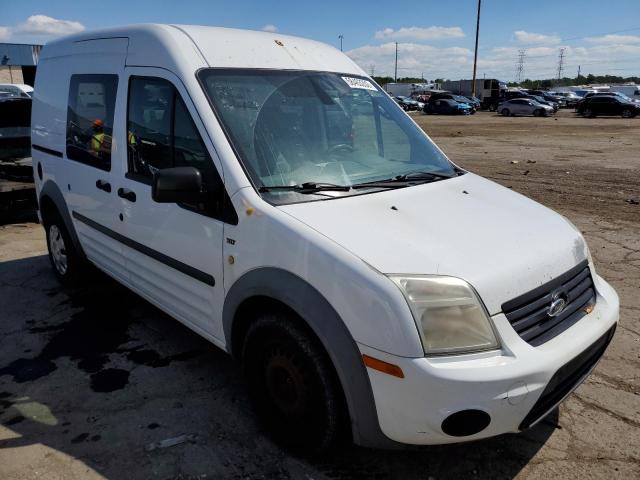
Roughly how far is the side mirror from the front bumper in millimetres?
1148

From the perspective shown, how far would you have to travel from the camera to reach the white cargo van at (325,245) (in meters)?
2.10

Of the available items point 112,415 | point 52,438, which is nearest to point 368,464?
point 112,415

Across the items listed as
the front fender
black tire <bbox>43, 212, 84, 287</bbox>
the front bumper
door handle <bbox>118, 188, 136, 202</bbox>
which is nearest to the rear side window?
door handle <bbox>118, 188, 136, 202</bbox>

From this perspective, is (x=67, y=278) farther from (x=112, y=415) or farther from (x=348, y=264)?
(x=348, y=264)

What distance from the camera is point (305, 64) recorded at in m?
3.35

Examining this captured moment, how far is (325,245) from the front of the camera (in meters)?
2.25

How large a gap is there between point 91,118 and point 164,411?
222 cm

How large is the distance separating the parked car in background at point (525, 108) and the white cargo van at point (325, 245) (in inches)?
1463

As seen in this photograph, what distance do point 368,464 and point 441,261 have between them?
1109mm

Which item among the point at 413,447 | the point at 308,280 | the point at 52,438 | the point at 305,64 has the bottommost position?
the point at 52,438

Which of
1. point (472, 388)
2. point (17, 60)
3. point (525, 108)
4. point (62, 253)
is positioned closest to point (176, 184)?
point (472, 388)

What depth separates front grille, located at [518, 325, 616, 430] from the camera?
2.23 meters

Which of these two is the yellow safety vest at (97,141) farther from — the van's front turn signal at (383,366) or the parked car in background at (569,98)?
the parked car in background at (569,98)

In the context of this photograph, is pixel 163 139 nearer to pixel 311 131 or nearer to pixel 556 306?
pixel 311 131
